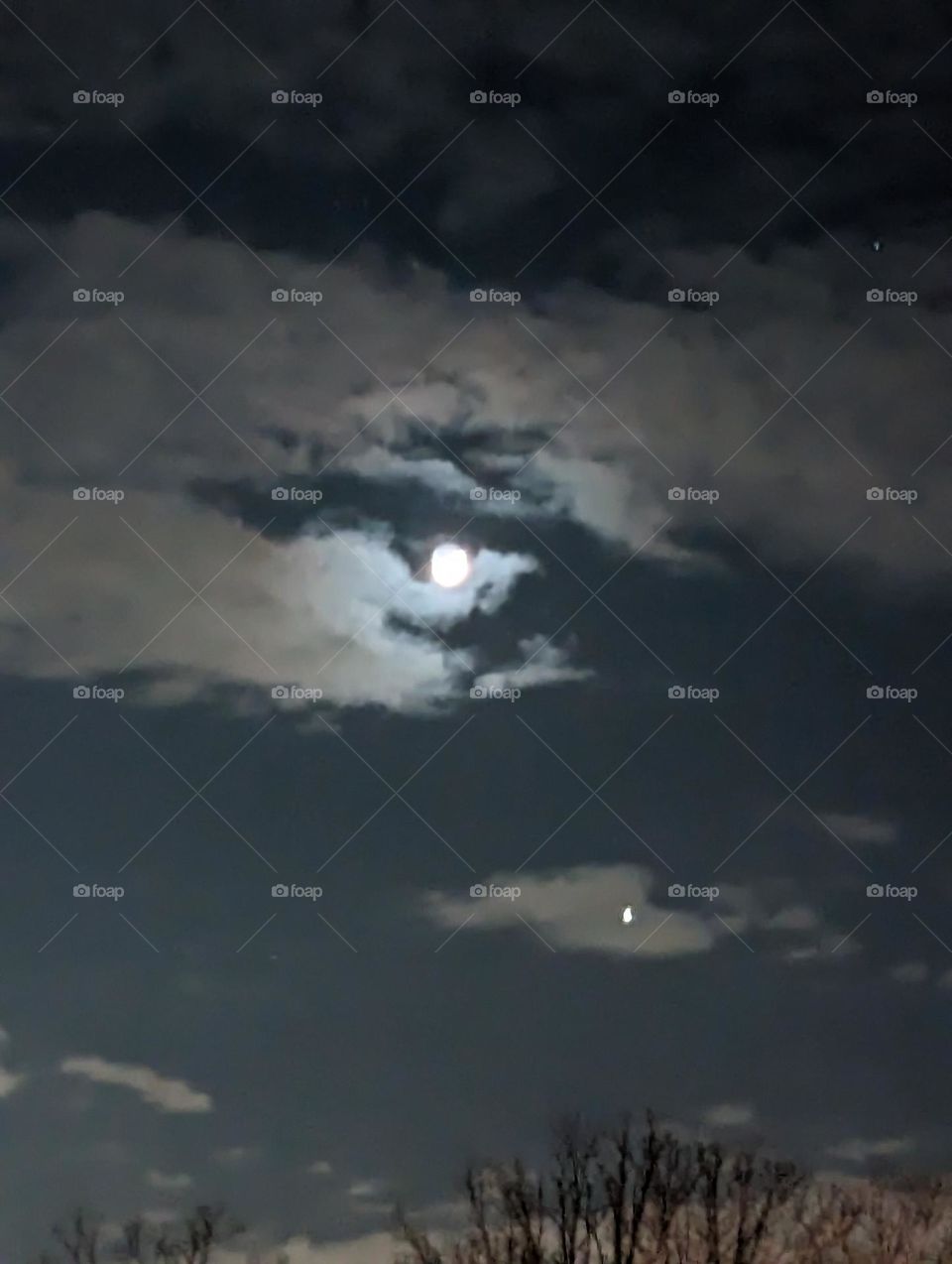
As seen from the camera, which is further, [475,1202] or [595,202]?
[595,202]

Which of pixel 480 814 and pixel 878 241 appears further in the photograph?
pixel 878 241

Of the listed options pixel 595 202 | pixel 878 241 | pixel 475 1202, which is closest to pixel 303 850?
pixel 475 1202

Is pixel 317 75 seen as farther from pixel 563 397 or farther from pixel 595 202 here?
pixel 563 397

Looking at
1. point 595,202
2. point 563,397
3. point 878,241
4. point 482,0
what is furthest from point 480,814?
point 482,0

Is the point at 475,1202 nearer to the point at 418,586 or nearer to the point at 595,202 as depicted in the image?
the point at 418,586

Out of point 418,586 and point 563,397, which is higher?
point 563,397

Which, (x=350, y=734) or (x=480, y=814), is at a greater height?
(x=350, y=734)

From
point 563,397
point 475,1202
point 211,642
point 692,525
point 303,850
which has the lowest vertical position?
point 475,1202

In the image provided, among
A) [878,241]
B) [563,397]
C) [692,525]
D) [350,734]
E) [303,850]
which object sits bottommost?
[303,850]
